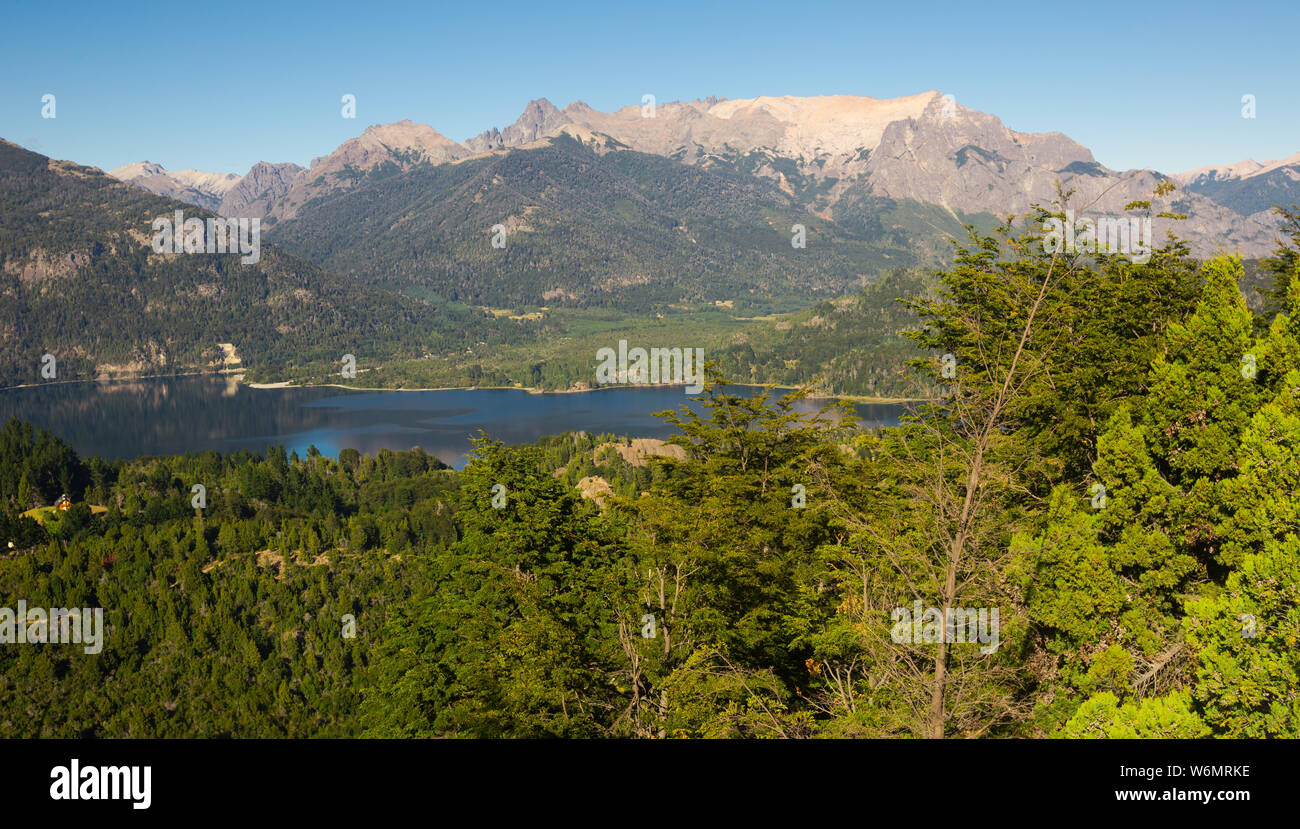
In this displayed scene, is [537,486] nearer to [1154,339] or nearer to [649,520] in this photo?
[649,520]

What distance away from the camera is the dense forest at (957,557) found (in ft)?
67.9

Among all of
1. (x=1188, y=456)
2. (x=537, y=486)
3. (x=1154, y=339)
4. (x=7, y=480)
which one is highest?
(x=1154, y=339)

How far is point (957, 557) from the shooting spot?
16.9 metres

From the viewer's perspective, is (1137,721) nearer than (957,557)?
No

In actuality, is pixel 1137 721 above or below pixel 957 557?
below

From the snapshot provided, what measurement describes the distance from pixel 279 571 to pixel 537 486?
10550 cm

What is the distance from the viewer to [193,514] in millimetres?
159125

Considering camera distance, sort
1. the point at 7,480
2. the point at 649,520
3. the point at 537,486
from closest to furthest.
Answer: the point at 649,520 → the point at 537,486 → the point at 7,480

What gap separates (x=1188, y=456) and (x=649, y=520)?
20.4 metres

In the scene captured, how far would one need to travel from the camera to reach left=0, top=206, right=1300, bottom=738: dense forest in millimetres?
20703

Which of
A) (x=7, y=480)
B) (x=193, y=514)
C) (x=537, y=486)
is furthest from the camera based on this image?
(x=7, y=480)

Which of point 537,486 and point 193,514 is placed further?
point 193,514
